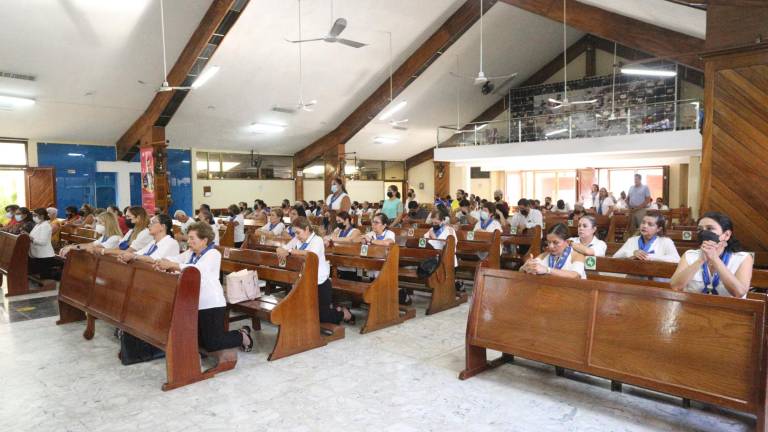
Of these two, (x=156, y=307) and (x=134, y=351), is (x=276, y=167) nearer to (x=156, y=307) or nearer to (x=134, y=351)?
(x=134, y=351)

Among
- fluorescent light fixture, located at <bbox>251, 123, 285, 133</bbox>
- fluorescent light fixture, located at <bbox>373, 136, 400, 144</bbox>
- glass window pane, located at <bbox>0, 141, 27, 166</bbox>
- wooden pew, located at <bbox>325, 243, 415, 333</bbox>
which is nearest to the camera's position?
wooden pew, located at <bbox>325, 243, 415, 333</bbox>

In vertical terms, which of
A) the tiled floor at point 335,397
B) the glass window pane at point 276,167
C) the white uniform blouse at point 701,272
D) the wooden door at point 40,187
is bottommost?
the tiled floor at point 335,397

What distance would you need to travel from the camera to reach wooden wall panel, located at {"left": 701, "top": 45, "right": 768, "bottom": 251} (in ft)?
16.5

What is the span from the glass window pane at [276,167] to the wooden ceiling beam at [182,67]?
4.81 m

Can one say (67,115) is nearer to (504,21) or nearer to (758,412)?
(504,21)

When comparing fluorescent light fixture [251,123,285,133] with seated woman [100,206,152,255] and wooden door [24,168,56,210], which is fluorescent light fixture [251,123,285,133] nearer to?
wooden door [24,168,56,210]

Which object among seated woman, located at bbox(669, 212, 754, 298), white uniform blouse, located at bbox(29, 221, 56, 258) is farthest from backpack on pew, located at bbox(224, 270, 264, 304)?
white uniform blouse, located at bbox(29, 221, 56, 258)

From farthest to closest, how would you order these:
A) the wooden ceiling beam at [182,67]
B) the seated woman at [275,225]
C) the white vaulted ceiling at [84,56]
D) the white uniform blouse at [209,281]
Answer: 1. the wooden ceiling beam at [182,67]
2. the white vaulted ceiling at [84,56]
3. the seated woman at [275,225]
4. the white uniform blouse at [209,281]

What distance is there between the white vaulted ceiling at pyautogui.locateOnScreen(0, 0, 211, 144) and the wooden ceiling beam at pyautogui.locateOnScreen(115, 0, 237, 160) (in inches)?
5.4

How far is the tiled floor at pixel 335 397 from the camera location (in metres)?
3.15

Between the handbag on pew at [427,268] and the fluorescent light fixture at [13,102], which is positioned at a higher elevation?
the fluorescent light fixture at [13,102]

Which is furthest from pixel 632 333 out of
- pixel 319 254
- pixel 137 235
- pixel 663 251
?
pixel 137 235

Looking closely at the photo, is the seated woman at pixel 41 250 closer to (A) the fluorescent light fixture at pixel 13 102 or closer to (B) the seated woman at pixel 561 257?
(A) the fluorescent light fixture at pixel 13 102

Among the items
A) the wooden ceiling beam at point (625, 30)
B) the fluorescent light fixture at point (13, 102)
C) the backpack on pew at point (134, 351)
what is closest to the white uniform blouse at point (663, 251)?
the backpack on pew at point (134, 351)
